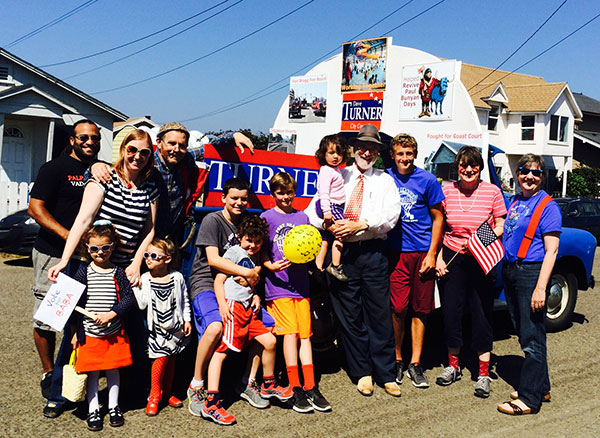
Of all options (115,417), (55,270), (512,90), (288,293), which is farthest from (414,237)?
(512,90)

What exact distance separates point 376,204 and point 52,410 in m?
2.85

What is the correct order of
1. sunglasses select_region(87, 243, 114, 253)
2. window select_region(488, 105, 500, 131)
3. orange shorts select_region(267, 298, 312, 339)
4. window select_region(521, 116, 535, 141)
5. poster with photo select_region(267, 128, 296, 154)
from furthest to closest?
window select_region(521, 116, 535, 141) < window select_region(488, 105, 500, 131) < poster with photo select_region(267, 128, 296, 154) < orange shorts select_region(267, 298, 312, 339) < sunglasses select_region(87, 243, 114, 253)

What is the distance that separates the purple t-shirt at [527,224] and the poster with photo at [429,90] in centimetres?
1515

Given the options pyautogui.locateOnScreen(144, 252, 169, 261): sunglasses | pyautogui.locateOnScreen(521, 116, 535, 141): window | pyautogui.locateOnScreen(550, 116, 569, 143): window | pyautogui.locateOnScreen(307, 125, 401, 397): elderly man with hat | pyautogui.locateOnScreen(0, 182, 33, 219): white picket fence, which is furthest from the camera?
pyautogui.locateOnScreen(550, 116, 569, 143): window

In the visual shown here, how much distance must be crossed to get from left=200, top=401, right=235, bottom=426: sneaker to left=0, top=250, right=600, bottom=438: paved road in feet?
0.17

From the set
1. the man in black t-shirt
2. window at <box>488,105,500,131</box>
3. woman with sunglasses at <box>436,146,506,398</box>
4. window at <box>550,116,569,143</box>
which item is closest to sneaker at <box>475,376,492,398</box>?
woman with sunglasses at <box>436,146,506,398</box>

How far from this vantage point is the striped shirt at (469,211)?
5195 millimetres

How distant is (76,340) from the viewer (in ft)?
13.6

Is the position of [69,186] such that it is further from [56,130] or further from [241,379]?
[56,130]

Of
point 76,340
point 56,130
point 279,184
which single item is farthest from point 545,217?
point 56,130

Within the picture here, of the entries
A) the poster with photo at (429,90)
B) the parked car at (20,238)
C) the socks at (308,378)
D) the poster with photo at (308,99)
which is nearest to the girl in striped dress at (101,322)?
the socks at (308,378)

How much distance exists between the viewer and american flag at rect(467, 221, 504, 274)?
495 centimetres

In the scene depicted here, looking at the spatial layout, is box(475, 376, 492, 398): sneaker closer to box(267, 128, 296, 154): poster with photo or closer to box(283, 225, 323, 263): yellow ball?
box(283, 225, 323, 263): yellow ball

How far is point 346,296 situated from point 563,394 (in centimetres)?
202
